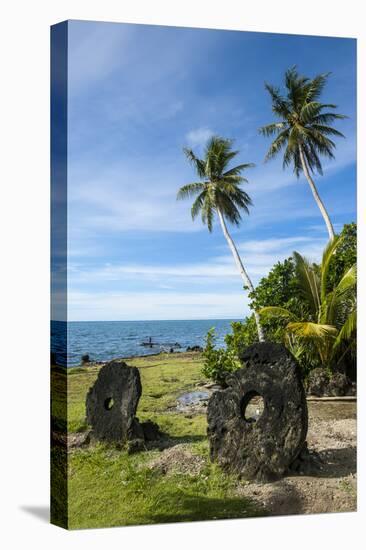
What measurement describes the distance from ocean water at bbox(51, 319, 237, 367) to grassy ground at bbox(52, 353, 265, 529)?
0.22 metres

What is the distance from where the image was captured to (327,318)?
8.43 m

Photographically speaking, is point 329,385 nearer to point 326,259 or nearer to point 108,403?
point 326,259

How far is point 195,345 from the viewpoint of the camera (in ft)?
26.4

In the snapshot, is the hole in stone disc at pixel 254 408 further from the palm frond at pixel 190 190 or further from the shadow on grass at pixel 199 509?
the palm frond at pixel 190 190

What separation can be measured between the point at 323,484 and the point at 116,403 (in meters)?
2.31

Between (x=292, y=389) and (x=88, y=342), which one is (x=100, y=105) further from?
(x=292, y=389)

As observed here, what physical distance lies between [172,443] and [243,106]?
3.61 m

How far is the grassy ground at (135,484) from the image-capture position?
6723 mm

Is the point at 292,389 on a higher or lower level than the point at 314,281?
lower

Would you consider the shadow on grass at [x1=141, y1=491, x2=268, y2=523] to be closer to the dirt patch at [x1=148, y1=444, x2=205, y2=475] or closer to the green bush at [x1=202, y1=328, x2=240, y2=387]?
the dirt patch at [x1=148, y1=444, x2=205, y2=475]

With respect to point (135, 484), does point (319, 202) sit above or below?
above

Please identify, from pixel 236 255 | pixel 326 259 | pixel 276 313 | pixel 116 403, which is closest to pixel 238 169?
pixel 236 255

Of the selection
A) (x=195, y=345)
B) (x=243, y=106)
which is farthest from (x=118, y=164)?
(x=195, y=345)

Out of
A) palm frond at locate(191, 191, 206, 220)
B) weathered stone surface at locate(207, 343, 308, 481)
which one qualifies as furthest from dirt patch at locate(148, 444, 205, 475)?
palm frond at locate(191, 191, 206, 220)
